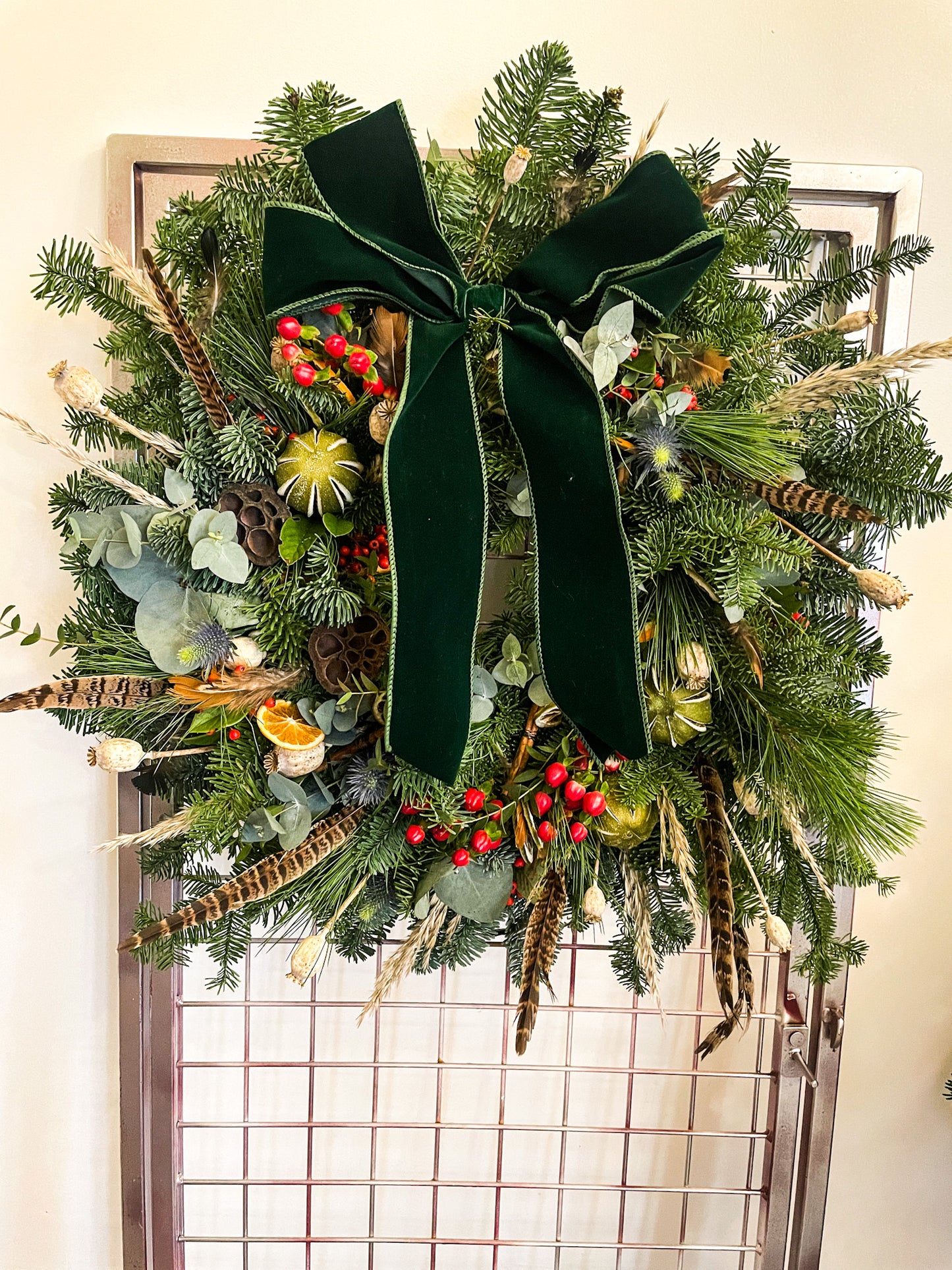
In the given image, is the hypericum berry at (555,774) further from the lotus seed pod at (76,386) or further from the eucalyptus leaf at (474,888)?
the lotus seed pod at (76,386)

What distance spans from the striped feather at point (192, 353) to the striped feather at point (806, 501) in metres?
0.42

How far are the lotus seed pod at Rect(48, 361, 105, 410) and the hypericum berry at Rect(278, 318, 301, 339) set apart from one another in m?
0.13

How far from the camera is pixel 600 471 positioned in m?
0.53

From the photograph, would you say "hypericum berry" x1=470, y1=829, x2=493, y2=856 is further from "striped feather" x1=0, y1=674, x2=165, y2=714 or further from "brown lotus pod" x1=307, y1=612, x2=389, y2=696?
"striped feather" x1=0, y1=674, x2=165, y2=714

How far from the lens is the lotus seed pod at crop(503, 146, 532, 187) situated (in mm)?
536

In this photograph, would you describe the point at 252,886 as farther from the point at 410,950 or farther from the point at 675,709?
the point at 675,709

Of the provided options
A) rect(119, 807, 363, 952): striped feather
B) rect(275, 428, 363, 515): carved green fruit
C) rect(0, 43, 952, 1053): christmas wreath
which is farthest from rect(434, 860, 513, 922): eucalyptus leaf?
rect(275, 428, 363, 515): carved green fruit

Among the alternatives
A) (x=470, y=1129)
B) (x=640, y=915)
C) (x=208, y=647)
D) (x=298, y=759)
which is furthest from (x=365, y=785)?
(x=470, y=1129)

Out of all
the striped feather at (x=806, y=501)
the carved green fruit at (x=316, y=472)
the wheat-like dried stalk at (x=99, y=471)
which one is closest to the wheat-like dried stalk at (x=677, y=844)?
the striped feather at (x=806, y=501)

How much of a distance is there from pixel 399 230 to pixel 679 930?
2.14ft

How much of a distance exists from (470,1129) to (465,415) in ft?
2.75

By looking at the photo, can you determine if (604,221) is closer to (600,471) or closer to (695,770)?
(600,471)

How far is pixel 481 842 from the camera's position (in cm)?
61

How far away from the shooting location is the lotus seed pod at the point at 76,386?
0.48m
